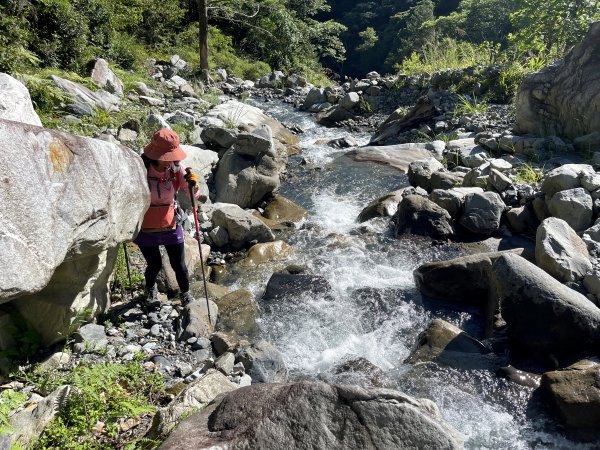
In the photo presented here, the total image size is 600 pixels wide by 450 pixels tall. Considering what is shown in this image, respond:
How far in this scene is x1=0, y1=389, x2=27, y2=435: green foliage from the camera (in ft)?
11.1

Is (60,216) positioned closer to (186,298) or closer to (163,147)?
(163,147)

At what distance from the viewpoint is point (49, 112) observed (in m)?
9.64

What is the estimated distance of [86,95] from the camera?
11141 mm

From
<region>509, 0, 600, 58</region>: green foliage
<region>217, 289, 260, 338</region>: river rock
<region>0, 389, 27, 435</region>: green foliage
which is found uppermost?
<region>509, 0, 600, 58</region>: green foliage

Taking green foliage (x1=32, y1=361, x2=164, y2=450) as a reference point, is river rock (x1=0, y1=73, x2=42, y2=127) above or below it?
above

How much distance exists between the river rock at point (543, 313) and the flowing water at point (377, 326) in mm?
649

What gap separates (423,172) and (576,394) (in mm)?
6480

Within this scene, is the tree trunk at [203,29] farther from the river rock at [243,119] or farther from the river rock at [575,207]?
the river rock at [575,207]

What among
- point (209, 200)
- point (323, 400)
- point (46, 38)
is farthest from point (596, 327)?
point (46, 38)

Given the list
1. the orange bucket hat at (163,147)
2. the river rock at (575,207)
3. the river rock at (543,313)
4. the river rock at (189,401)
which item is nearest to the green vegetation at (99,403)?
the river rock at (189,401)

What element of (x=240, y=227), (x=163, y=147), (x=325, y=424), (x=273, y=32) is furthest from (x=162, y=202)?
(x=273, y=32)

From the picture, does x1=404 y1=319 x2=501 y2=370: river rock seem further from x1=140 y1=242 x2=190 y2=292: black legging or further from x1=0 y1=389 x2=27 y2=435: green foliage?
x1=0 y1=389 x2=27 y2=435: green foliage

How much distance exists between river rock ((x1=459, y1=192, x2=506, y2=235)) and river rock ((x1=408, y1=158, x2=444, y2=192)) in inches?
71.4

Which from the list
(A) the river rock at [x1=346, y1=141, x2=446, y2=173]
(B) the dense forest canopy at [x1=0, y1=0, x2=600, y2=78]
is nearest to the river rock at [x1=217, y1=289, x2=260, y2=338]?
(A) the river rock at [x1=346, y1=141, x2=446, y2=173]
